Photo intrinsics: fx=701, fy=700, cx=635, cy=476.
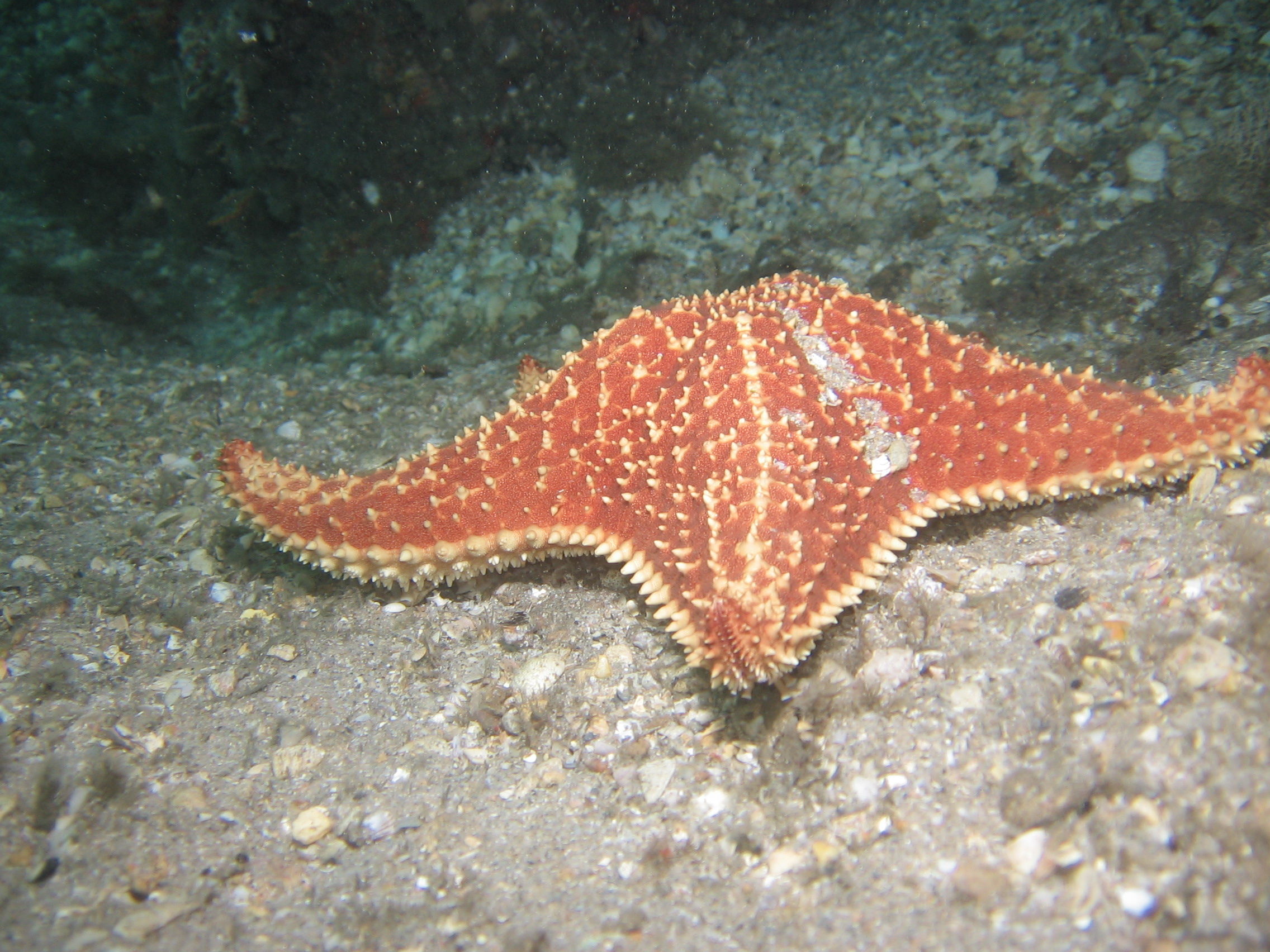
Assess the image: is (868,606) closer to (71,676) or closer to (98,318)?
(71,676)

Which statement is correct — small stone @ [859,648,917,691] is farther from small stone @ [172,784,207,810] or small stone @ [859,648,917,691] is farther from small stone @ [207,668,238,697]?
small stone @ [207,668,238,697]

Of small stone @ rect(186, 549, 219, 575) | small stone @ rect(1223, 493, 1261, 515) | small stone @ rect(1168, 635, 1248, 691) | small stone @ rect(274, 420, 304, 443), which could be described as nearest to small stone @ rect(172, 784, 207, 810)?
small stone @ rect(186, 549, 219, 575)

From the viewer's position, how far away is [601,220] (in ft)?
20.6

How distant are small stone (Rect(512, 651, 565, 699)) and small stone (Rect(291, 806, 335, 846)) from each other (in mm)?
933

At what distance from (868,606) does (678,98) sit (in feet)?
16.5

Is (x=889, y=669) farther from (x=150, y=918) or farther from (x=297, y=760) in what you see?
(x=150, y=918)

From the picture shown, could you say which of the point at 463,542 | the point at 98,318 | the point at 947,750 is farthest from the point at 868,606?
the point at 98,318

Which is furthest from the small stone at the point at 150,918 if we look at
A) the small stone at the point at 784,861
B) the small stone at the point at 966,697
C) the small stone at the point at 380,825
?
the small stone at the point at 966,697

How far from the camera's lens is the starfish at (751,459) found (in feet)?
9.45

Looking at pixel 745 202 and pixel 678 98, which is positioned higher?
pixel 678 98

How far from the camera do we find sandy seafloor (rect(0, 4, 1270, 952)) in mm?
2168

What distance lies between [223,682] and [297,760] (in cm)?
73

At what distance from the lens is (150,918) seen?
2365 millimetres

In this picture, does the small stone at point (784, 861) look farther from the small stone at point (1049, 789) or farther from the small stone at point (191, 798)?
the small stone at point (191, 798)
